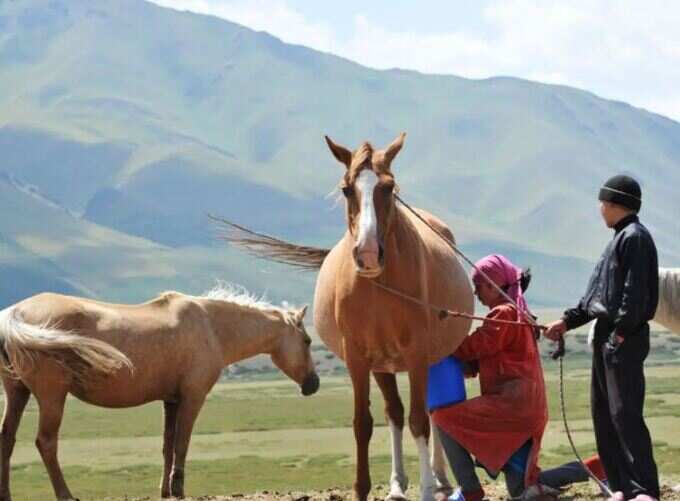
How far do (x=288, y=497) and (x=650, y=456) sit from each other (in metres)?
3.66

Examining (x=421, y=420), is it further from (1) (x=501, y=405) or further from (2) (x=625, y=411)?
(2) (x=625, y=411)

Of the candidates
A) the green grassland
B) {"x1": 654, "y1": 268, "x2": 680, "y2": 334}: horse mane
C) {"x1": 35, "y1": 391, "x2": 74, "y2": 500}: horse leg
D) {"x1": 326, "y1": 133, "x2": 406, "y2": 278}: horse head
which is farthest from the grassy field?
{"x1": 35, "y1": 391, "x2": 74, "y2": 500}: horse leg

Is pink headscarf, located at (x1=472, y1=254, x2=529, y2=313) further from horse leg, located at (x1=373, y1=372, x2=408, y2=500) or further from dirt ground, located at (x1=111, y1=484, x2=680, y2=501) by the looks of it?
dirt ground, located at (x1=111, y1=484, x2=680, y2=501)

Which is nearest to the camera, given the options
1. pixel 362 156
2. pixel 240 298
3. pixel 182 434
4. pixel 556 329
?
pixel 556 329

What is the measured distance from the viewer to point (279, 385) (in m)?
88.2

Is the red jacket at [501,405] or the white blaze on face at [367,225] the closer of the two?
the white blaze on face at [367,225]

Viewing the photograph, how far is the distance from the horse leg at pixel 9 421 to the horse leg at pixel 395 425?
3714 millimetres

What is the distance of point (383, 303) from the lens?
8195 mm

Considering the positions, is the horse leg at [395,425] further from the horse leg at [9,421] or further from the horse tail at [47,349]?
the horse leg at [9,421]

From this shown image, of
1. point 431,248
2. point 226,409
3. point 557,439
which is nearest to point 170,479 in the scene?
point 431,248

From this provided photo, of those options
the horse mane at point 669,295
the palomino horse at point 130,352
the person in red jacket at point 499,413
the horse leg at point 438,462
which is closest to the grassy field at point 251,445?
the horse mane at point 669,295

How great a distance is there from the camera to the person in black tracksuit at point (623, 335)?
24.3 feet

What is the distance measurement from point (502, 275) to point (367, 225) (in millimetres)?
1685

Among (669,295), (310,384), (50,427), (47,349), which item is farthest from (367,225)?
(310,384)
